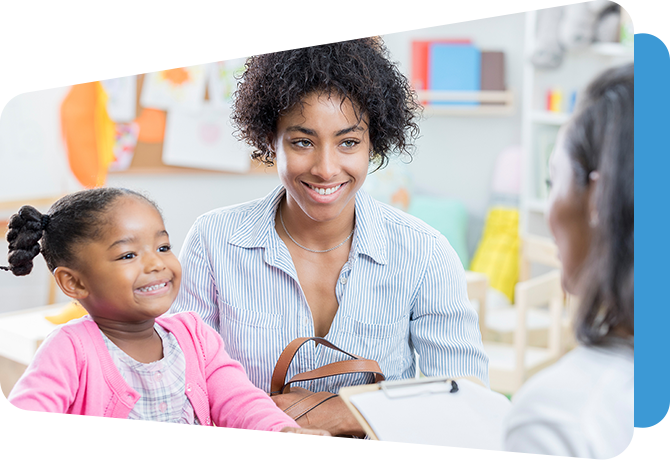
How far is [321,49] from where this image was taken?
1.37 m

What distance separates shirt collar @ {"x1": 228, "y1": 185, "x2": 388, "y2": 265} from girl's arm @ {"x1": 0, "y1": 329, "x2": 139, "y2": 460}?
1.69 ft

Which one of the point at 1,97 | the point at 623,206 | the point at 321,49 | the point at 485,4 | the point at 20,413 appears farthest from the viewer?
the point at 485,4

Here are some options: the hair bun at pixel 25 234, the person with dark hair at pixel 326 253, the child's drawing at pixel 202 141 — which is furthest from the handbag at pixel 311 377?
the child's drawing at pixel 202 141

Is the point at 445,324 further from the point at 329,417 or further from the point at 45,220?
the point at 45,220

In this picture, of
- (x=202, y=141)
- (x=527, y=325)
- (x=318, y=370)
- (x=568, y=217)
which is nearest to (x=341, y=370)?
(x=318, y=370)

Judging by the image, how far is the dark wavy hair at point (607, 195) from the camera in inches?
21.0

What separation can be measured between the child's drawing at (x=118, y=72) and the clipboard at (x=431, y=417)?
9.19 ft

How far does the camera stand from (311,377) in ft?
3.95

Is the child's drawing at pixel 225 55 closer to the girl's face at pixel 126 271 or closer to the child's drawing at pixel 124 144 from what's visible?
the child's drawing at pixel 124 144

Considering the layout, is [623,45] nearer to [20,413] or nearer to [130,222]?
[130,222]

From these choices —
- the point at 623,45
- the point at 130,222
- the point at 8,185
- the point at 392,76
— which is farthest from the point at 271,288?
the point at 623,45

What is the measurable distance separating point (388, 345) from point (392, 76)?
0.58 meters

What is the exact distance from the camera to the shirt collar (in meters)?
1.40

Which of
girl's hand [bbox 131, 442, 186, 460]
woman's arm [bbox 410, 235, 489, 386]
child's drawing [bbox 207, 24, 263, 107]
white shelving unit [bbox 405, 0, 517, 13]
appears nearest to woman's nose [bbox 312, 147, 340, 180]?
woman's arm [bbox 410, 235, 489, 386]
